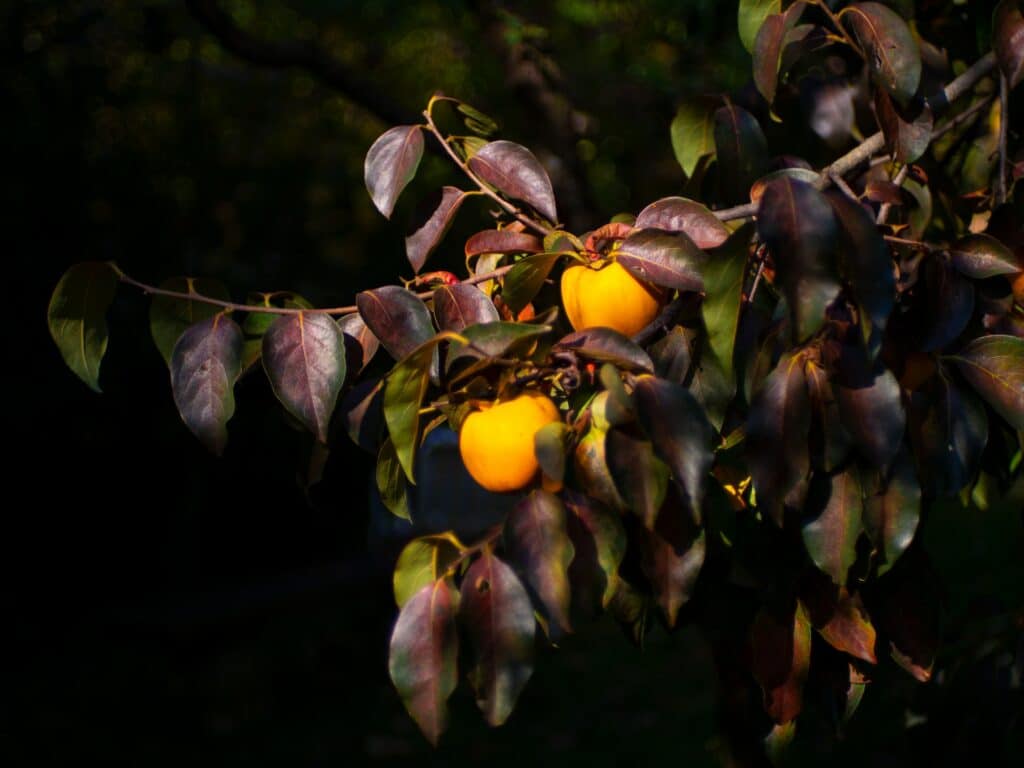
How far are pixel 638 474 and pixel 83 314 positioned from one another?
1.63ft

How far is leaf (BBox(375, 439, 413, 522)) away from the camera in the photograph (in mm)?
966

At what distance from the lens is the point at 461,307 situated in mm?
978

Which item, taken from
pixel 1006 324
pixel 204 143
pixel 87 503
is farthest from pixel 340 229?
pixel 1006 324

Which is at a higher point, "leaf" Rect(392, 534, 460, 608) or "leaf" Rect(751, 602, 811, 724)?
"leaf" Rect(392, 534, 460, 608)

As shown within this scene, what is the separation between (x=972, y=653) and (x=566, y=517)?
3.94 feet

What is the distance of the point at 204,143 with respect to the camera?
4.41 metres

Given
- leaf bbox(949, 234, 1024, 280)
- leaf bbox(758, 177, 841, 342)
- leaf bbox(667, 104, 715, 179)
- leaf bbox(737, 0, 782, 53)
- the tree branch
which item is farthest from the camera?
the tree branch

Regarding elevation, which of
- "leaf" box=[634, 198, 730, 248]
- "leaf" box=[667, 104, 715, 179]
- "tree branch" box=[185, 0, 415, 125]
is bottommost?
"tree branch" box=[185, 0, 415, 125]

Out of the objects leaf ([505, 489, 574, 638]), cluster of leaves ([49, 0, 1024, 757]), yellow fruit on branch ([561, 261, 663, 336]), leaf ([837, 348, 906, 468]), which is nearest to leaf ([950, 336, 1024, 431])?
cluster of leaves ([49, 0, 1024, 757])

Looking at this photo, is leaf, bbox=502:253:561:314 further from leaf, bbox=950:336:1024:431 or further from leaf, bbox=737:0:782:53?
leaf, bbox=737:0:782:53

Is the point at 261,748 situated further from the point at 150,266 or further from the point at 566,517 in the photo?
the point at 566,517

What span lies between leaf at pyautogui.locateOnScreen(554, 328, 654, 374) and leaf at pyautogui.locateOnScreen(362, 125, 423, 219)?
0.30m

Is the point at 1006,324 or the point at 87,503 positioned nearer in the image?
the point at 1006,324

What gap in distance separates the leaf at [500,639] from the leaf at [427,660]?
17mm
